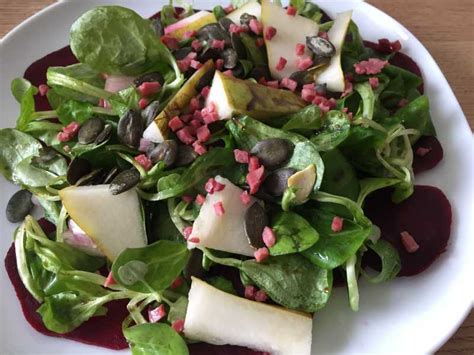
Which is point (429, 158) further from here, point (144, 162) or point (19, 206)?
point (19, 206)

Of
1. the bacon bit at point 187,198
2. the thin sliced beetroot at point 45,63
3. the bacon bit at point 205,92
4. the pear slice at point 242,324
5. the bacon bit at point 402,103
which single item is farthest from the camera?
the thin sliced beetroot at point 45,63

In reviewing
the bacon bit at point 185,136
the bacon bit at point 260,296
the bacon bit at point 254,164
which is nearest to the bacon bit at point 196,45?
the bacon bit at point 185,136

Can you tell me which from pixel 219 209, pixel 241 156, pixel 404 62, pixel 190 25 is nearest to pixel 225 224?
pixel 219 209

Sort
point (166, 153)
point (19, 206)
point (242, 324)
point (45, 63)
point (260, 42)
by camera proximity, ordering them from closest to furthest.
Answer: point (242, 324) → point (166, 153) → point (19, 206) → point (260, 42) → point (45, 63)

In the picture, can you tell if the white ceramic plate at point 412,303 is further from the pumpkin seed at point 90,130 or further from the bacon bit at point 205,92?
the bacon bit at point 205,92

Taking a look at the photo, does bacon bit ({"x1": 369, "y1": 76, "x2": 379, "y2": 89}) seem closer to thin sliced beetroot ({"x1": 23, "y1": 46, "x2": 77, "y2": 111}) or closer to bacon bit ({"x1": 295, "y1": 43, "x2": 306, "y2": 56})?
bacon bit ({"x1": 295, "y1": 43, "x2": 306, "y2": 56})
